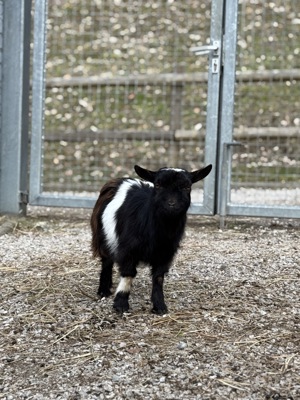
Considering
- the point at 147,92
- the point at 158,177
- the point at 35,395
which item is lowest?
the point at 35,395

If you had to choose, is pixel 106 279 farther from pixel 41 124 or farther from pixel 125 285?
pixel 41 124

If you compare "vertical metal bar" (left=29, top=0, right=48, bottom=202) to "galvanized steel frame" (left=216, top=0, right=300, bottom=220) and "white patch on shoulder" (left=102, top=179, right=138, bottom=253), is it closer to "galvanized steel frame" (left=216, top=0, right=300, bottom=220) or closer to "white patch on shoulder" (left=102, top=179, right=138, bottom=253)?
"galvanized steel frame" (left=216, top=0, right=300, bottom=220)

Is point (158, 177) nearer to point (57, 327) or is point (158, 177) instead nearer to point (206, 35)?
point (57, 327)

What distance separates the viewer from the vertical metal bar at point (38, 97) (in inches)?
213

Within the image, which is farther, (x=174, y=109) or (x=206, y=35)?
(x=206, y=35)

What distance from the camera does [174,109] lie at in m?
8.05

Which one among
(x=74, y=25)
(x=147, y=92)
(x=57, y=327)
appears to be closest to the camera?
(x=57, y=327)

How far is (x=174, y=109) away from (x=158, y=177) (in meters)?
5.03

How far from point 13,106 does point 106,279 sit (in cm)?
243

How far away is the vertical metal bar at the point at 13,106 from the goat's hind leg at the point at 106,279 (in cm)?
217

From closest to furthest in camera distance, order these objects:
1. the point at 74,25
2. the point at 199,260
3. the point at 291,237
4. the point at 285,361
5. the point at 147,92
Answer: the point at 285,361
the point at 199,260
the point at 291,237
the point at 74,25
the point at 147,92

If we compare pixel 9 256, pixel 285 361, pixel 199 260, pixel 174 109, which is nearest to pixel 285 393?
pixel 285 361

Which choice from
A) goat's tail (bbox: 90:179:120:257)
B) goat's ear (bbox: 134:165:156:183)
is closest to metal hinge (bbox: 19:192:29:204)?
goat's tail (bbox: 90:179:120:257)

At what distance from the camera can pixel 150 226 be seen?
3205 millimetres
